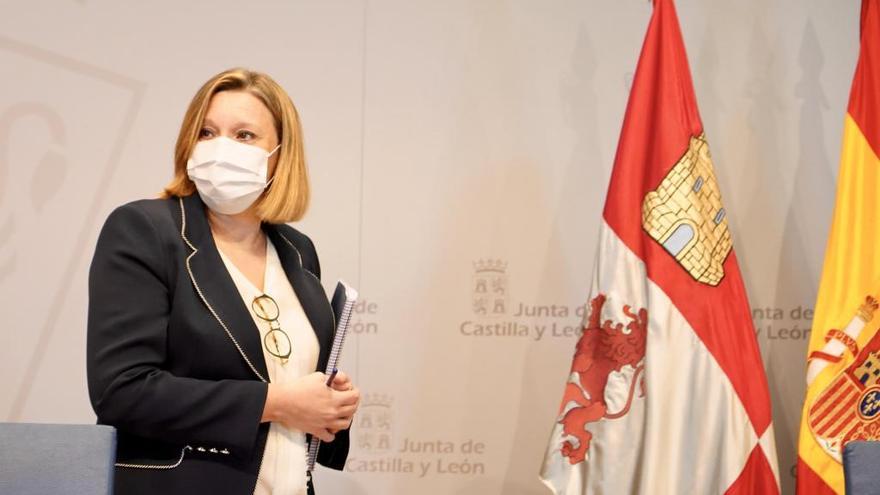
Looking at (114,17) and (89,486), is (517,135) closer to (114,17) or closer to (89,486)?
(114,17)

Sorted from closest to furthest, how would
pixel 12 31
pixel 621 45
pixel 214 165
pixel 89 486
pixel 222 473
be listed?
pixel 89 486, pixel 222 473, pixel 214 165, pixel 12 31, pixel 621 45

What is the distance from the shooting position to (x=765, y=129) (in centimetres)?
309

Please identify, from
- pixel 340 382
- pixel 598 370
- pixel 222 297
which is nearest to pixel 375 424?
pixel 598 370

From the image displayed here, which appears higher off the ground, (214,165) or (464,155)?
(464,155)

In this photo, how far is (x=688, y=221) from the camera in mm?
2561

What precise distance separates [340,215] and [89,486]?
4.91 ft

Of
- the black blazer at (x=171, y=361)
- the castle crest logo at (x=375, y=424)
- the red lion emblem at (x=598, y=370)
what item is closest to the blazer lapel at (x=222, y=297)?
the black blazer at (x=171, y=361)

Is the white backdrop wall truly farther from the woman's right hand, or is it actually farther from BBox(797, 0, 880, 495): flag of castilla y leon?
the woman's right hand

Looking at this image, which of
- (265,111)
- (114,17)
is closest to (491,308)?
(265,111)

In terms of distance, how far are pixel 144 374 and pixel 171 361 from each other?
86mm

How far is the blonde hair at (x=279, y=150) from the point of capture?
1.99m

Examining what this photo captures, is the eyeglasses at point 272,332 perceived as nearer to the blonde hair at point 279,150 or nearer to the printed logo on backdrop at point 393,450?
the blonde hair at point 279,150

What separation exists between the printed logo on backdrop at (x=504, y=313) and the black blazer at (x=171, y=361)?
1266 millimetres

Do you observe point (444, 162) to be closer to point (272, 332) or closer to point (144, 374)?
point (272, 332)
